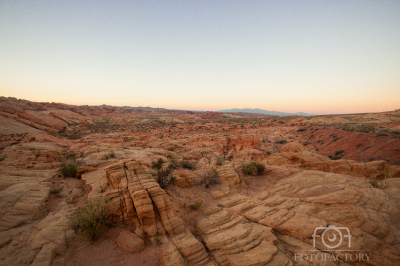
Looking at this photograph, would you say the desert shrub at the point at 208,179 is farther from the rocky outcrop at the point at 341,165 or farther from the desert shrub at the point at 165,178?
the rocky outcrop at the point at 341,165

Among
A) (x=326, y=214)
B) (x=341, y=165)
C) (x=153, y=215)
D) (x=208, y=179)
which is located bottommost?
(x=208, y=179)

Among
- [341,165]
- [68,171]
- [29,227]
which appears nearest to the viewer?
[29,227]

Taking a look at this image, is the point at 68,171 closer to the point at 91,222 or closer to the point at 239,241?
the point at 91,222

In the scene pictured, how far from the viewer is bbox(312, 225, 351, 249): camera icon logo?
13.2ft

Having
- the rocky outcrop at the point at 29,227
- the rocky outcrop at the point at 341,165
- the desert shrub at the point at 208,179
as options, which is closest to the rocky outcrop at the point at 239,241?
the desert shrub at the point at 208,179

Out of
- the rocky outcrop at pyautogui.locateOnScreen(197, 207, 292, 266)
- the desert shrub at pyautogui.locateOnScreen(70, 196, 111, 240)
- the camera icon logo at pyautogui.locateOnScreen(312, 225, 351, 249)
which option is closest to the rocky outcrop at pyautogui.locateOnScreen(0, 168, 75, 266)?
the desert shrub at pyautogui.locateOnScreen(70, 196, 111, 240)

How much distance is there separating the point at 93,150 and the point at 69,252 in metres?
9.31

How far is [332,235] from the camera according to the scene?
4215 mm

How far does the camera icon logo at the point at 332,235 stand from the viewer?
4.02m

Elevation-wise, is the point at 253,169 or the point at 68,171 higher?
the point at 253,169

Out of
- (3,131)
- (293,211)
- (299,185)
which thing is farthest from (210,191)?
(3,131)
